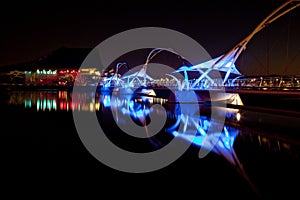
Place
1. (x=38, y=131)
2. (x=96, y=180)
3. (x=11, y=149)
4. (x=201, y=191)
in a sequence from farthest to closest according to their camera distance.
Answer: (x=38, y=131)
(x=11, y=149)
(x=96, y=180)
(x=201, y=191)

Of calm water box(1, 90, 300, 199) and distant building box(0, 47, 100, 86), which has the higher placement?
distant building box(0, 47, 100, 86)

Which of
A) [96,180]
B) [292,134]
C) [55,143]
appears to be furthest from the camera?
[292,134]

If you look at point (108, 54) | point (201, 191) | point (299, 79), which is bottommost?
point (201, 191)

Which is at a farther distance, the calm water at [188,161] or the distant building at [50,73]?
the distant building at [50,73]

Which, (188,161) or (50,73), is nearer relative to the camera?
(188,161)

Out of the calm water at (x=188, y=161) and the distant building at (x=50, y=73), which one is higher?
the distant building at (x=50, y=73)

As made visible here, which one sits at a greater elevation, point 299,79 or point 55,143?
point 299,79

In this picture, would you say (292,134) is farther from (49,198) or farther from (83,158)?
(49,198)

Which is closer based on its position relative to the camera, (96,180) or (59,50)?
(96,180)

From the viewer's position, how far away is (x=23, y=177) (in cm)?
567

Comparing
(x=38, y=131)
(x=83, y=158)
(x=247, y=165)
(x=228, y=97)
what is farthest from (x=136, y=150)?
(x=228, y=97)

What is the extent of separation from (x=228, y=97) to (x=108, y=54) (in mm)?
120531

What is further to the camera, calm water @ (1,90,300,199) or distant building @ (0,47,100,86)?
distant building @ (0,47,100,86)

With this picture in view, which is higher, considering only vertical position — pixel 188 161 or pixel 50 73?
pixel 50 73
